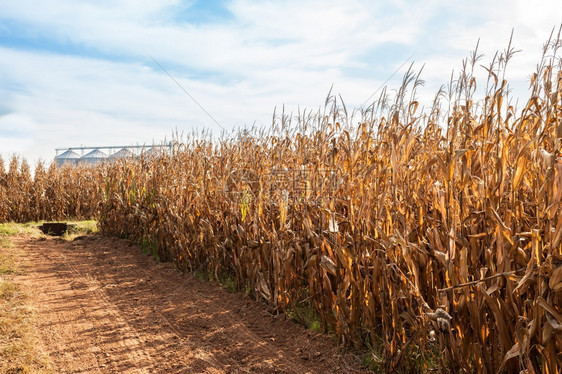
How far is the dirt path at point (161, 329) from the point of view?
3729 millimetres

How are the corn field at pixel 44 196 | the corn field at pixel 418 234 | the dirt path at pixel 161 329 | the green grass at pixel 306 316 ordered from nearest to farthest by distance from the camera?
1. the corn field at pixel 418 234
2. the dirt path at pixel 161 329
3. the green grass at pixel 306 316
4. the corn field at pixel 44 196

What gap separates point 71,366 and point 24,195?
1182cm

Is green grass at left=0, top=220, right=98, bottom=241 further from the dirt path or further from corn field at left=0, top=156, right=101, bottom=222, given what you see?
the dirt path

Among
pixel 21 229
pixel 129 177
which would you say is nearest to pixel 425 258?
pixel 129 177

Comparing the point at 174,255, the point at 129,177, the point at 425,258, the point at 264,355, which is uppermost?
the point at 129,177

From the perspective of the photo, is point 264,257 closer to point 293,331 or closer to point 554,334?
point 293,331

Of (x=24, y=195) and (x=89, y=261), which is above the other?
(x=24, y=195)

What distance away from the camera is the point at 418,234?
3.34 meters

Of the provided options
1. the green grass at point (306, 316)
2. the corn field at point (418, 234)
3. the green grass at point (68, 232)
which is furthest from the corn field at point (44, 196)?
the green grass at point (306, 316)

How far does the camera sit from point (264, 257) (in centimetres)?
494

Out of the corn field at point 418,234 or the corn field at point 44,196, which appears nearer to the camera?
the corn field at point 418,234

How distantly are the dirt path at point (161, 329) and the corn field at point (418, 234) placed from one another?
0.28m

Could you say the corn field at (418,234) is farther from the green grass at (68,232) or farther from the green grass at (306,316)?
the green grass at (68,232)

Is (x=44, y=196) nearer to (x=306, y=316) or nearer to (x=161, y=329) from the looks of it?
(x=161, y=329)
